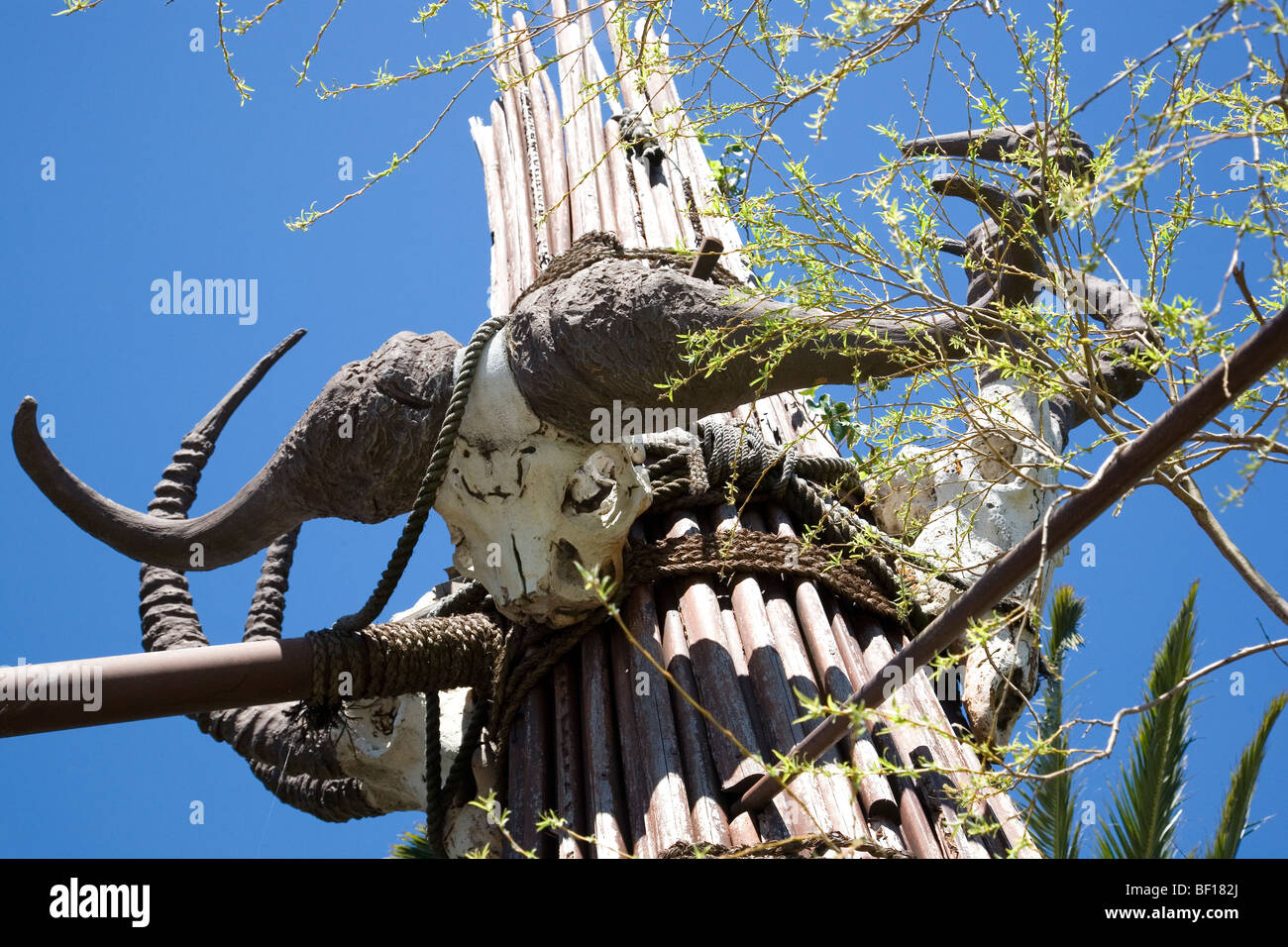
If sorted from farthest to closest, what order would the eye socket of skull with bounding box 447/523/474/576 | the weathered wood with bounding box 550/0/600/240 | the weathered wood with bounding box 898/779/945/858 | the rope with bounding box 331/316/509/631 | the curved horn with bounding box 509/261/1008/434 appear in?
the weathered wood with bounding box 550/0/600/240 → the eye socket of skull with bounding box 447/523/474/576 → the rope with bounding box 331/316/509/631 → the curved horn with bounding box 509/261/1008/434 → the weathered wood with bounding box 898/779/945/858

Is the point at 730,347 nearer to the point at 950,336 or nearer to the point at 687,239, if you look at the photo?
the point at 950,336

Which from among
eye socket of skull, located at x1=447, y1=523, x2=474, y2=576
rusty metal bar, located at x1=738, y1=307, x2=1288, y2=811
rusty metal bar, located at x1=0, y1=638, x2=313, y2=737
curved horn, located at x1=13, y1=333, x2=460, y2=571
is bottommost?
rusty metal bar, located at x1=738, y1=307, x2=1288, y2=811

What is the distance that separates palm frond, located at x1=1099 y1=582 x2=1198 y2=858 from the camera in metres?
6.48

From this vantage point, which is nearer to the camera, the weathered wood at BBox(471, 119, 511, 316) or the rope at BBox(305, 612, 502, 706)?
the rope at BBox(305, 612, 502, 706)

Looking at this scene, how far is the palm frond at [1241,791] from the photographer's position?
255 inches

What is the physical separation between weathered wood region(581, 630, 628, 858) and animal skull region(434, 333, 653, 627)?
133 millimetres

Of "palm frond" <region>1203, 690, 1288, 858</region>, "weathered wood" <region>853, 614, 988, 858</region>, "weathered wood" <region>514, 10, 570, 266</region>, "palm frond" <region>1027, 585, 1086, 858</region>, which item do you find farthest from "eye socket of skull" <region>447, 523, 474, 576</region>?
"palm frond" <region>1203, 690, 1288, 858</region>

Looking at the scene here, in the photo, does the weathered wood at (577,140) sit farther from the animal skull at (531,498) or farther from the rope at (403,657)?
the rope at (403,657)

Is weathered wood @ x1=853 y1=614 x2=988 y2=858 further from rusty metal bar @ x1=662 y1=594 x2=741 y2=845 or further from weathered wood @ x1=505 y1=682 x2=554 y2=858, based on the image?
weathered wood @ x1=505 y1=682 x2=554 y2=858

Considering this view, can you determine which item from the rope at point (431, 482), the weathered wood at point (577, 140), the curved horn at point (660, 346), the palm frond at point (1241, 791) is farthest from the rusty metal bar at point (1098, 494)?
the palm frond at point (1241, 791)

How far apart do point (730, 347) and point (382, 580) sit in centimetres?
106

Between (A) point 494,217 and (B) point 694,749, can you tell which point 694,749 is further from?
(A) point 494,217

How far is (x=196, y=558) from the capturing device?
3998 mm

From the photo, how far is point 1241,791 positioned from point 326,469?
4569mm
